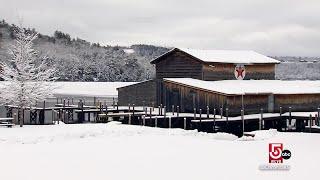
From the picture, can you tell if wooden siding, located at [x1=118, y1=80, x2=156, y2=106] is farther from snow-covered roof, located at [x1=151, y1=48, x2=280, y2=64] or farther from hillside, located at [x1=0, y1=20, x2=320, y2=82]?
hillside, located at [x1=0, y1=20, x2=320, y2=82]

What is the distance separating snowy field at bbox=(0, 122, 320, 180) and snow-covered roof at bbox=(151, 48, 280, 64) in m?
15.2

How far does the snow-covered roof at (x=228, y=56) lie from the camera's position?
51.8 m

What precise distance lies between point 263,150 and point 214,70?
77.5 feet

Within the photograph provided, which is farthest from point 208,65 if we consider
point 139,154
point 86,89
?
point 86,89

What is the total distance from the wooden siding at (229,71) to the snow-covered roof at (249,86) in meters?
1.05

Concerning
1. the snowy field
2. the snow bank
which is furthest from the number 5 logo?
the snow bank

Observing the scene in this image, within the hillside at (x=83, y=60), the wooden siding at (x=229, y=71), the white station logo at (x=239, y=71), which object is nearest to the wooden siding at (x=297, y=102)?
the white station logo at (x=239, y=71)

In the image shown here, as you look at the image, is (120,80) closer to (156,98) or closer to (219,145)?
(156,98)

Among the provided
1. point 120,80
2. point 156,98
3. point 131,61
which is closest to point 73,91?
point 120,80

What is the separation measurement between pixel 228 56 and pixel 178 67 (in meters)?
5.39

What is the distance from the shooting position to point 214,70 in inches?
2037

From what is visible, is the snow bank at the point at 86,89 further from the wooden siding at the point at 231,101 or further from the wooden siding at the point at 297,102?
the wooden siding at the point at 297,102

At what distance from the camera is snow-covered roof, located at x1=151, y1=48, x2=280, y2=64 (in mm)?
51841

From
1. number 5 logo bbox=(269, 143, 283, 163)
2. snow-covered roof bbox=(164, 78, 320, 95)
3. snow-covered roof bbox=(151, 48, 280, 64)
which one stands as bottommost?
number 5 logo bbox=(269, 143, 283, 163)
